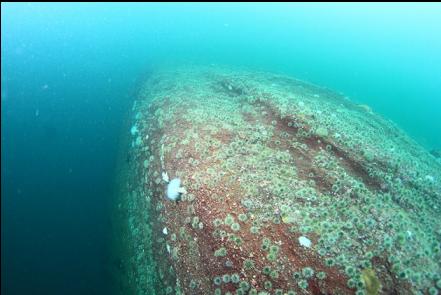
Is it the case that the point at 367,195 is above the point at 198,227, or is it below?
above

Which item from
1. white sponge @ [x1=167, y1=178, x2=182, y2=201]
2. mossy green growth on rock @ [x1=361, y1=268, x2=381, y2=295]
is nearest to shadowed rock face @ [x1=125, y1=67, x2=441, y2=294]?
mossy green growth on rock @ [x1=361, y1=268, x2=381, y2=295]

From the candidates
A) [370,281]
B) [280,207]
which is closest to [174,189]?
[280,207]

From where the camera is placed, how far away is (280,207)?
11734mm

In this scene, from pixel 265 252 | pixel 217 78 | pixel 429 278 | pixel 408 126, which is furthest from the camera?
pixel 408 126

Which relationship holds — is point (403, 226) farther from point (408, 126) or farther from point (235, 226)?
point (408, 126)

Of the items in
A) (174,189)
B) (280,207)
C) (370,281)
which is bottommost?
(174,189)

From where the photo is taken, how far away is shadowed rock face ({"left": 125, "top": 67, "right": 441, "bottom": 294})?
402 inches

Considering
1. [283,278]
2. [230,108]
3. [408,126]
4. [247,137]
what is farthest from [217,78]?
[408,126]

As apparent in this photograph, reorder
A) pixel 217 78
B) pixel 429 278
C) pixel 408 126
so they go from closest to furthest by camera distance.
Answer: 1. pixel 429 278
2. pixel 217 78
3. pixel 408 126

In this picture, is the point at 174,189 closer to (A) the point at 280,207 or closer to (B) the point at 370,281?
(A) the point at 280,207

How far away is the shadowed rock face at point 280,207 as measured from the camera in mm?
10203

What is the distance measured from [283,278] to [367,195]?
549cm

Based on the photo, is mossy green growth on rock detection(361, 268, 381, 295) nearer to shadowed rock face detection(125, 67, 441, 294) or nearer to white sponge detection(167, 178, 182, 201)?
shadowed rock face detection(125, 67, 441, 294)

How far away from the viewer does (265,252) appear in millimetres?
10617
